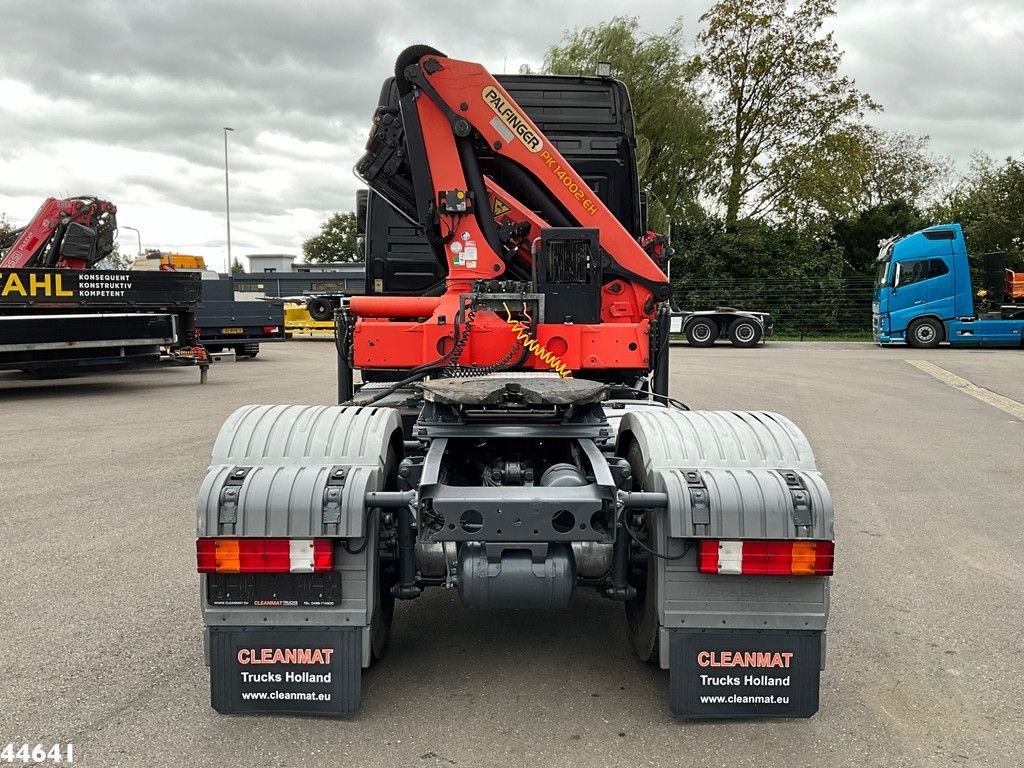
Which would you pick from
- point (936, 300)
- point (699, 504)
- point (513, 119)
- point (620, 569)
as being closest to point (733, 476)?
point (699, 504)

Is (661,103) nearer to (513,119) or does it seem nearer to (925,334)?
(925,334)

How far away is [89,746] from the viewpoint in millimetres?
2930

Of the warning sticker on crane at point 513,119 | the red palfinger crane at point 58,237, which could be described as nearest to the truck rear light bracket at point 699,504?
the warning sticker on crane at point 513,119

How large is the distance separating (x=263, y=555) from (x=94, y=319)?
37.9 feet

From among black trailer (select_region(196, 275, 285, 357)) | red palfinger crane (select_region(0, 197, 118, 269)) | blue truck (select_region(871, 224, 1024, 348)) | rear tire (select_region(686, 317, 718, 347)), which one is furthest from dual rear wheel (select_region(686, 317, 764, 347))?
red palfinger crane (select_region(0, 197, 118, 269))

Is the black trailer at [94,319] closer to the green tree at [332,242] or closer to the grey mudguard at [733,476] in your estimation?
the grey mudguard at [733,476]

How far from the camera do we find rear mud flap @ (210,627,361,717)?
3.03 meters

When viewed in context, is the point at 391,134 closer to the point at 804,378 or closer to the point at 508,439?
the point at 508,439

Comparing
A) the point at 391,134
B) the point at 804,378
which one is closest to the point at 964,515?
the point at 391,134

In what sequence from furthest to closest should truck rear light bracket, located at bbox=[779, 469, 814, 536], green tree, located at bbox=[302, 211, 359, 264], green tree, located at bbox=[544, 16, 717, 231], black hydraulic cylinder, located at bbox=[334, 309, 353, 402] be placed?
green tree, located at bbox=[302, 211, 359, 264] → green tree, located at bbox=[544, 16, 717, 231] → black hydraulic cylinder, located at bbox=[334, 309, 353, 402] → truck rear light bracket, located at bbox=[779, 469, 814, 536]

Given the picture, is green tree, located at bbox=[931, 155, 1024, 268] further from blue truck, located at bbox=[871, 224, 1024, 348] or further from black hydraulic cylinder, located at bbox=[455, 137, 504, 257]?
black hydraulic cylinder, located at bbox=[455, 137, 504, 257]

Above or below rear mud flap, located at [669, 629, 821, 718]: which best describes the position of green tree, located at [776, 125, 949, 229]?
above

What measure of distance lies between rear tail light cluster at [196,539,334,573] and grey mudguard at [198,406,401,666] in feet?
0.10

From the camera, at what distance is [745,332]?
25750 mm
